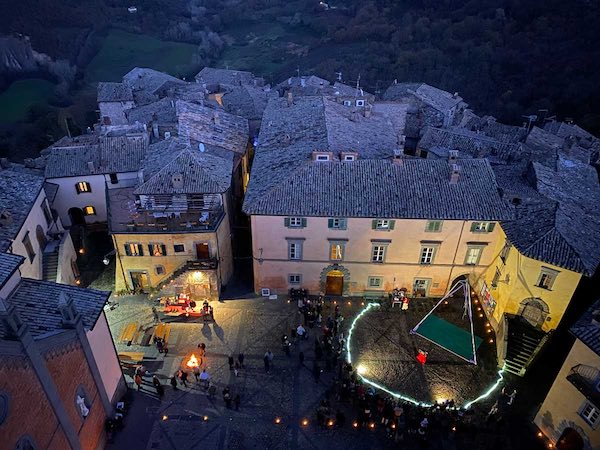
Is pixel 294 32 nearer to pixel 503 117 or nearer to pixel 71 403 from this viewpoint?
pixel 503 117

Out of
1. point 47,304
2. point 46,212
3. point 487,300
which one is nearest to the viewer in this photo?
point 47,304

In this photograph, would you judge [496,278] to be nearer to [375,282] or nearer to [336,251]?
[375,282]

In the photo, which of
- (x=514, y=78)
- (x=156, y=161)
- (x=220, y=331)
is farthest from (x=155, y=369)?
(x=514, y=78)

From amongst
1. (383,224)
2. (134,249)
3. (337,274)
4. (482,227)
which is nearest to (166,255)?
(134,249)

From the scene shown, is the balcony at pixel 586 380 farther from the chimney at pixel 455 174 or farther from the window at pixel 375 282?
the window at pixel 375 282

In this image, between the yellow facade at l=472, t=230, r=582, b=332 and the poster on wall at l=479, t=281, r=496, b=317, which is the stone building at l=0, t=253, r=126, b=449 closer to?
the yellow facade at l=472, t=230, r=582, b=332

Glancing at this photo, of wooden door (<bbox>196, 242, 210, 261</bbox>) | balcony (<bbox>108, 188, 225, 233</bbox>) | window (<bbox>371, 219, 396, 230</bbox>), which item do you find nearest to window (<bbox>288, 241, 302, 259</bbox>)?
window (<bbox>371, 219, 396, 230</bbox>)
